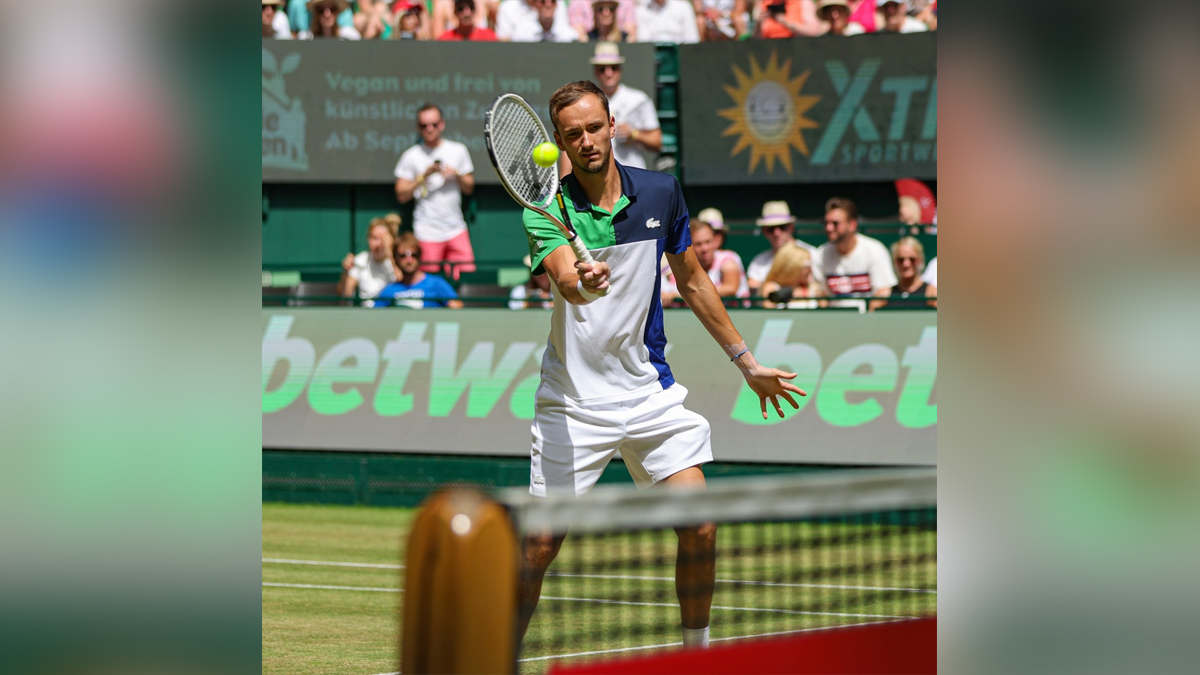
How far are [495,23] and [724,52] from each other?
2636mm

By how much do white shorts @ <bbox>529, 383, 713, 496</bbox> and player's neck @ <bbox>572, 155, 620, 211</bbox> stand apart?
30.2 inches

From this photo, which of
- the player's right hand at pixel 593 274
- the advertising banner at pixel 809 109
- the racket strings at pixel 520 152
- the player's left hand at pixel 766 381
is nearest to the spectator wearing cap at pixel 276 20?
the advertising banner at pixel 809 109

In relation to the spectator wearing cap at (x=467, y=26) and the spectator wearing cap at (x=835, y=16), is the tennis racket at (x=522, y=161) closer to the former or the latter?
the spectator wearing cap at (x=835, y=16)

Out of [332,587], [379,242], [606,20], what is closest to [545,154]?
[332,587]

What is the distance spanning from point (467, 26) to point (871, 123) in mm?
4556

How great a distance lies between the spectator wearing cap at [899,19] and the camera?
45.7 ft

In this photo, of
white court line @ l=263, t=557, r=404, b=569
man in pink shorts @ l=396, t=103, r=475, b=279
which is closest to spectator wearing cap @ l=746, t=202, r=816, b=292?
man in pink shorts @ l=396, t=103, r=475, b=279

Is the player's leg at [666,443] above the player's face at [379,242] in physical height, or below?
below

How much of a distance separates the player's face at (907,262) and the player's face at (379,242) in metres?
5.02

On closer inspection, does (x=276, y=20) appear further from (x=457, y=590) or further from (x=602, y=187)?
(x=457, y=590)

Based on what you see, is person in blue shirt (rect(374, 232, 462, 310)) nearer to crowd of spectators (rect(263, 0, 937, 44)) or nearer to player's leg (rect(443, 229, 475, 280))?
player's leg (rect(443, 229, 475, 280))

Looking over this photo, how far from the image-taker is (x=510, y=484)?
12.0m

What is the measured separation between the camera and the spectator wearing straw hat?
44.9ft
